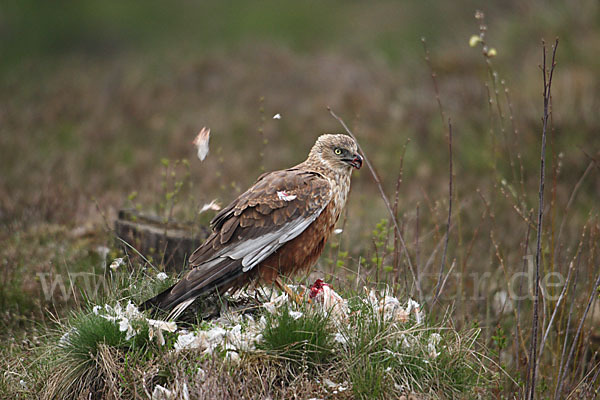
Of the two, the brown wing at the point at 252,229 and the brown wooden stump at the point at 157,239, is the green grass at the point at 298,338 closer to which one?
the brown wing at the point at 252,229

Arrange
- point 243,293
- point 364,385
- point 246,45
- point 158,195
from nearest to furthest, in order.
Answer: point 364,385, point 243,293, point 158,195, point 246,45

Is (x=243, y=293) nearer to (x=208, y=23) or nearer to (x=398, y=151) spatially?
(x=398, y=151)

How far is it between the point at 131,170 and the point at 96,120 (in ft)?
8.93

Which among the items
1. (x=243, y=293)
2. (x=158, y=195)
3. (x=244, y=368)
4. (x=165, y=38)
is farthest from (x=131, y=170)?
(x=165, y=38)

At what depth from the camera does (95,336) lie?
3727 mm

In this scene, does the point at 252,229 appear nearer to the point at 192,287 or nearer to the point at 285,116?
the point at 192,287

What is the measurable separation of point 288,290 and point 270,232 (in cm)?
36

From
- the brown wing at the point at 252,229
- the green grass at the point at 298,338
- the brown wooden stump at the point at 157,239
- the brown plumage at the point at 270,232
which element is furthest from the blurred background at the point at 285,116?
the green grass at the point at 298,338

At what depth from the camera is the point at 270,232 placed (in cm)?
408

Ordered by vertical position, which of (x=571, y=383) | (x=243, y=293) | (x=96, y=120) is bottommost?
(x=96, y=120)

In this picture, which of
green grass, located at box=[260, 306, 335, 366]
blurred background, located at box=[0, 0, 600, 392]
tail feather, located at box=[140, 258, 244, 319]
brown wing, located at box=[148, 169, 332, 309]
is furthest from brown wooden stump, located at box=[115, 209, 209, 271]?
green grass, located at box=[260, 306, 335, 366]

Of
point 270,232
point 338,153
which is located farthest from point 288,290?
point 338,153

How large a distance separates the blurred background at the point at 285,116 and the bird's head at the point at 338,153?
2.50 feet

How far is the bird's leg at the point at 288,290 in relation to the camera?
3.98 meters
